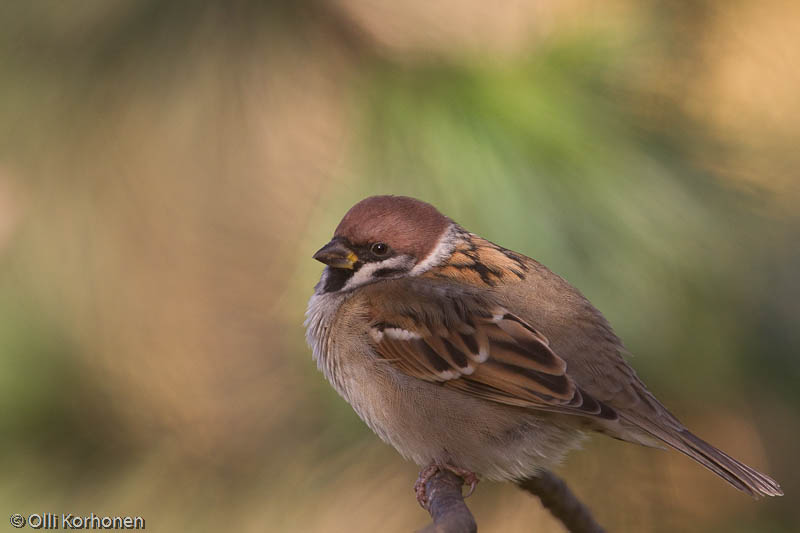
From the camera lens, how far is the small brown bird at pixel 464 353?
1951mm

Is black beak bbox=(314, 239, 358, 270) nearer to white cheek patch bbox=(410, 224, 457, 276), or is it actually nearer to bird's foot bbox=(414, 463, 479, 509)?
white cheek patch bbox=(410, 224, 457, 276)

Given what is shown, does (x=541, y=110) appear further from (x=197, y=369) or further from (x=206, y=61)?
(x=197, y=369)

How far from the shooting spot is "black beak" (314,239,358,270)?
2135mm

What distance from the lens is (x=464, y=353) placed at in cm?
203

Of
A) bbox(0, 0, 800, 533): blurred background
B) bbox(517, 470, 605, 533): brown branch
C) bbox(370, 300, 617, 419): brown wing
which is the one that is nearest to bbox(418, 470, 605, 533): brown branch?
bbox(517, 470, 605, 533): brown branch

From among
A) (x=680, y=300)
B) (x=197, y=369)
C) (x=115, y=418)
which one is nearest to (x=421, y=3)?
(x=680, y=300)

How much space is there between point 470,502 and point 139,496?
0.87 m

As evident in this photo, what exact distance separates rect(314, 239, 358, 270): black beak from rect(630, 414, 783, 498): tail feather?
71 cm

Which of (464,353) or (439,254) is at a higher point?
(439,254)

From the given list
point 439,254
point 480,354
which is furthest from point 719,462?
point 439,254

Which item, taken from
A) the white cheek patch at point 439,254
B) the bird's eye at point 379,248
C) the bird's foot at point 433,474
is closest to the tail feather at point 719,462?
the bird's foot at point 433,474

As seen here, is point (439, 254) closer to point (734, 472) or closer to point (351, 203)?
point (351, 203)

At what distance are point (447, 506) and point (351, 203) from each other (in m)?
1.04

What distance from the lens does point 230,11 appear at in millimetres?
2510
